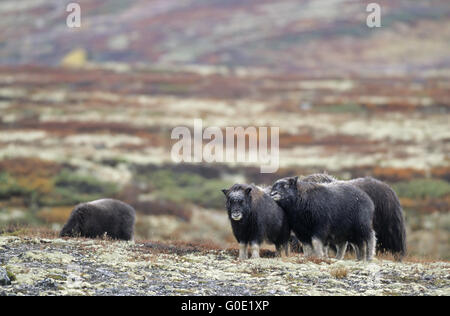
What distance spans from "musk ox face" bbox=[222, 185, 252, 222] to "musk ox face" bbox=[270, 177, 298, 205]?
2.58 ft

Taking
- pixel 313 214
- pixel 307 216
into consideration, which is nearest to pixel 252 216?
pixel 307 216

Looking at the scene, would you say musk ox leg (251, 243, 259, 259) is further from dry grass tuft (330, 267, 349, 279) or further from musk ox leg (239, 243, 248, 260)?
dry grass tuft (330, 267, 349, 279)

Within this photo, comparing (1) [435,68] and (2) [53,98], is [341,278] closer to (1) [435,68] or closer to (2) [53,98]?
(2) [53,98]

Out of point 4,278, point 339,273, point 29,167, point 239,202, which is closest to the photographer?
point 4,278

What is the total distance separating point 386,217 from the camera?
55.1ft

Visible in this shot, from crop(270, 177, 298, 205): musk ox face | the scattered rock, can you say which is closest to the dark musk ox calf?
crop(270, 177, 298, 205): musk ox face

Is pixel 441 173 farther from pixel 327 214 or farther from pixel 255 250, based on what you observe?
pixel 255 250

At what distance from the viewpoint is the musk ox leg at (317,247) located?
15.4m

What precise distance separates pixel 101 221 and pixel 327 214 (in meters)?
7.17

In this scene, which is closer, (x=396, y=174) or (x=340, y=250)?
(x=340, y=250)

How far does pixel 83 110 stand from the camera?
2367 inches

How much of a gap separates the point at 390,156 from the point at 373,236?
2871 centimetres

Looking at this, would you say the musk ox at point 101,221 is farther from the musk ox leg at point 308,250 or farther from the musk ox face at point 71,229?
the musk ox leg at point 308,250

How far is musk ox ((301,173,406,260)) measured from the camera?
16.6m
